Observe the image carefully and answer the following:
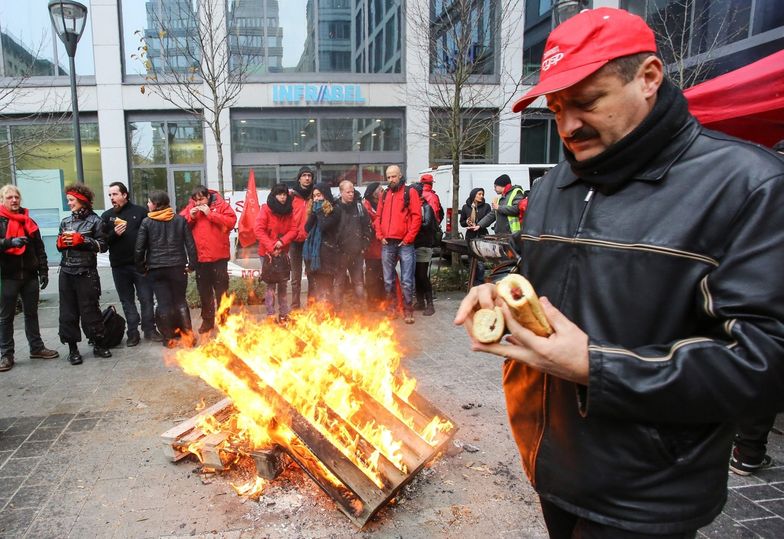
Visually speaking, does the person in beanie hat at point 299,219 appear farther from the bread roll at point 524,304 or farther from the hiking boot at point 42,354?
the bread roll at point 524,304

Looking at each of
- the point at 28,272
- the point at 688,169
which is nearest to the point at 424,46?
the point at 28,272

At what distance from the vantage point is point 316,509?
3150 mm

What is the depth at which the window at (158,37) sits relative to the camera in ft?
40.8

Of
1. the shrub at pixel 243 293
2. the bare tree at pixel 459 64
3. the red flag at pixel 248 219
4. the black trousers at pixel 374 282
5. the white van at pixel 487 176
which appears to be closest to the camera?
the black trousers at pixel 374 282

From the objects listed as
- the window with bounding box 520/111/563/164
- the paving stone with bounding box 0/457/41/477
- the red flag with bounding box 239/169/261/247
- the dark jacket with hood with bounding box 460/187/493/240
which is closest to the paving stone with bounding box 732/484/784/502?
the paving stone with bounding box 0/457/41/477

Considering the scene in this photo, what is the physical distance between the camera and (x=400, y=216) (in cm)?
789

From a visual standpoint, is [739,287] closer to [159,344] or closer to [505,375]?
[505,375]

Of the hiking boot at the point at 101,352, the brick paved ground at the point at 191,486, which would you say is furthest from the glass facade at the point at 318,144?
the brick paved ground at the point at 191,486

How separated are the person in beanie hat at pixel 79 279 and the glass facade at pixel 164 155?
1020 cm

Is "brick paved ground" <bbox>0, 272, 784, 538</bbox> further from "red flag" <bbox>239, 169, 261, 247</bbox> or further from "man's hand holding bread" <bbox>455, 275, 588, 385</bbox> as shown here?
"red flag" <bbox>239, 169, 261, 247</bbox>

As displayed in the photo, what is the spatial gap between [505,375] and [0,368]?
6615 mm

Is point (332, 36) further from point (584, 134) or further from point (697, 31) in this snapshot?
point (584, 134)

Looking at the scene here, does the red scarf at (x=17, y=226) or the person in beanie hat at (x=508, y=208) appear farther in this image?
the person in beanie hat at (x=508, y=208)

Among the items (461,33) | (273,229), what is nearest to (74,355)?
(273,229)
